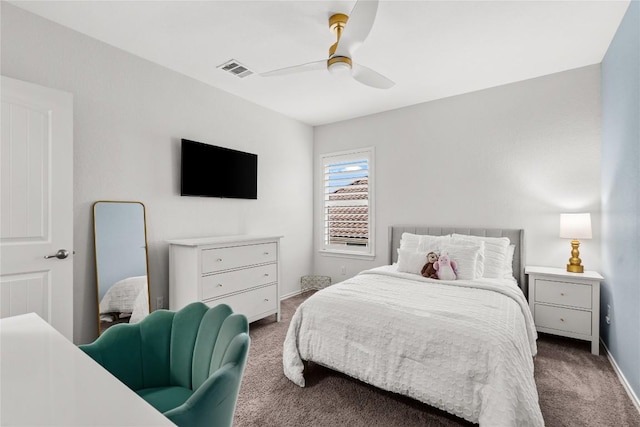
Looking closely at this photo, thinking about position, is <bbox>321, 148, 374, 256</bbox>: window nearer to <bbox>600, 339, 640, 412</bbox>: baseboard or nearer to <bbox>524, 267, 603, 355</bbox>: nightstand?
<bbox>524, 267, 603, 355</bbox>: nightstand

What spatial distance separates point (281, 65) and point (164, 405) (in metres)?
2.82

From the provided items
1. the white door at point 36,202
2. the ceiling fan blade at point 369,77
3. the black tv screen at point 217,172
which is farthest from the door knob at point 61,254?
the ceiling fan blade at point 369,77

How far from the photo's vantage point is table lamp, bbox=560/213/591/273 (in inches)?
112

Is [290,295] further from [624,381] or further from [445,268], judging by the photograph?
[624,381]

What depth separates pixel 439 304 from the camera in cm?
213

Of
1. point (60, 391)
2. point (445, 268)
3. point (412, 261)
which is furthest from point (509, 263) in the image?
point (60, 391)

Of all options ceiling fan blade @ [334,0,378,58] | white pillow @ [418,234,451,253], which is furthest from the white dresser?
ceiling fan blade @ [334,0,378,58]

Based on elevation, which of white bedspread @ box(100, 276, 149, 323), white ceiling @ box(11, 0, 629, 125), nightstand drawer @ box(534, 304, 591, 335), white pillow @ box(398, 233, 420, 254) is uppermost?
white ceiling @ box(11, 0, 629, 125)

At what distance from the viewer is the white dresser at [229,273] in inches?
113

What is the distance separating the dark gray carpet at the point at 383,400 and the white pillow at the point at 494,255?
78 centimetres

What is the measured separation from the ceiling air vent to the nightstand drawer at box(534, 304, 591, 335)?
3.63m

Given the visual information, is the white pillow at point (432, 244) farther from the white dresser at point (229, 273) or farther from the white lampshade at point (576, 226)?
the white dresser at point (229, 273)

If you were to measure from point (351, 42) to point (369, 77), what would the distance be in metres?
0.48

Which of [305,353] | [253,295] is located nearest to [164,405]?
[305,353]
